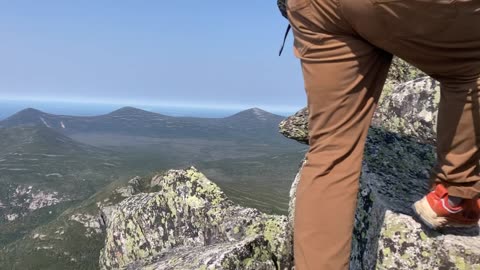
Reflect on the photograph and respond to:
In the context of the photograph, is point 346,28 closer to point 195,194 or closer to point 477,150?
point 477,150

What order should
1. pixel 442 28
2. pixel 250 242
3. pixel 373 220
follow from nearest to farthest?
pixel 442 28 → pixel 373 220 → pixel 250 242

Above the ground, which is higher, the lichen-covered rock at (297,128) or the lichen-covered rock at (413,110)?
the lichen-covered rock at (413,110)

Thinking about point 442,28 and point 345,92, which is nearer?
point 442,28

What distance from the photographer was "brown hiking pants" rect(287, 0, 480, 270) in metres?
4.63

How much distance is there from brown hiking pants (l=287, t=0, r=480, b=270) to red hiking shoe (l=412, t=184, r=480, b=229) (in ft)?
Result: 0.72

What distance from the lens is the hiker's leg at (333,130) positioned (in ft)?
15.7

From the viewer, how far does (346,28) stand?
4.79 metres

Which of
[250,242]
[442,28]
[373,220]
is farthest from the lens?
[250,242]

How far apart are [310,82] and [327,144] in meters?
0.74

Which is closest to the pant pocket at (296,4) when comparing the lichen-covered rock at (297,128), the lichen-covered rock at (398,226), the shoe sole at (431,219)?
the shoe sole at (431,219)

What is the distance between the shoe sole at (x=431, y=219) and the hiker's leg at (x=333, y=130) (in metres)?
1.40

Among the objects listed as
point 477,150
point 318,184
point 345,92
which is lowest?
point 318,184

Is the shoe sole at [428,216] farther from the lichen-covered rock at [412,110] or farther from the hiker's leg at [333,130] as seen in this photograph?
the lichen-covered rock at [412,110]

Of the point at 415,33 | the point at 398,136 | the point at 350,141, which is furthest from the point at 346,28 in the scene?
the point at 398,136
